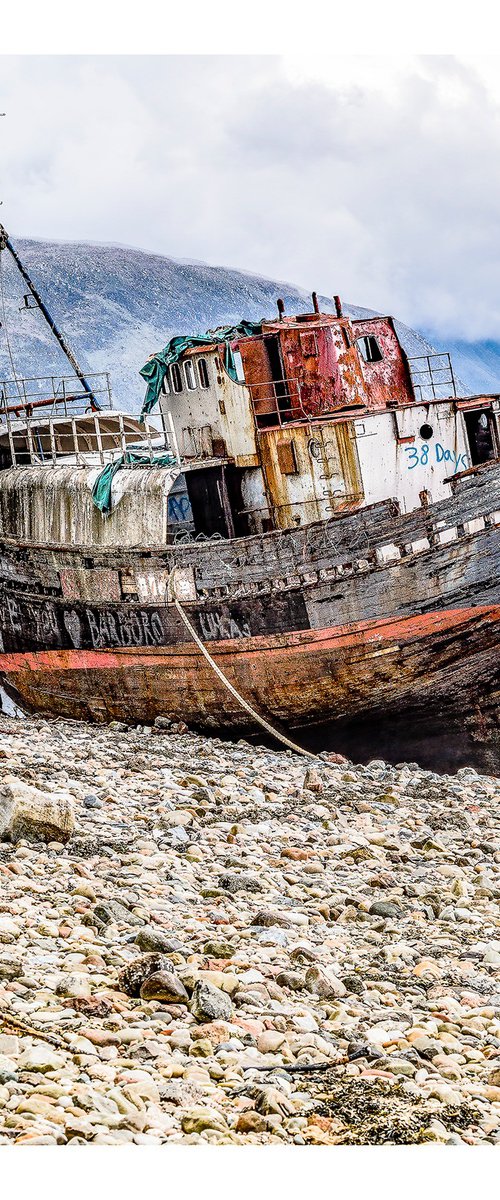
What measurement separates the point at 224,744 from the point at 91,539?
11.8ft

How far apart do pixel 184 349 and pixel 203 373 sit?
0.56 meters

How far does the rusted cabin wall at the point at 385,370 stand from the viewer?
55.3 feet

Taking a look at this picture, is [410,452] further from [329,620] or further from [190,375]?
[190,375]

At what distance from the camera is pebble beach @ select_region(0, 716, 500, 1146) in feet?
15.0

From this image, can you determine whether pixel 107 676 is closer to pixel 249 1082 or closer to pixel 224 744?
pixel 224 744

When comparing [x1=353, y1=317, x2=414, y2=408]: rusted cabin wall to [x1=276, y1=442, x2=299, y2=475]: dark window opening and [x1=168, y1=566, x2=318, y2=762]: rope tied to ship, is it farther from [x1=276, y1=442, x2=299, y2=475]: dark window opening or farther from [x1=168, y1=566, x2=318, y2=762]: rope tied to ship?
[x1=168, y1=566, x2=318, y2=762]: rope tied to ship

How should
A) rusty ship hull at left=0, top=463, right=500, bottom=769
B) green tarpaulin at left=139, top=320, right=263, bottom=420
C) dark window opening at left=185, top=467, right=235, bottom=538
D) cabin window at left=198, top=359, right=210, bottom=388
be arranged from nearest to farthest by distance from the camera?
rusty ship hull at left=0, top=463, right=500, bottom=769 < dark window opening at left=185, top=467, right=235, bottom=538 < green tarpaulin at left=139, top=320, right=263, bottom=420 < cabin window at left=198, top=359, right=210, bottom=388

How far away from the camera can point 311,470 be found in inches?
599

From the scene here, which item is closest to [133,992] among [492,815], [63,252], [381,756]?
[492,815]

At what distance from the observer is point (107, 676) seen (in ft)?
54.2

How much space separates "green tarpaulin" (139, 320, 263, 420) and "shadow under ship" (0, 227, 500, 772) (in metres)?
0.04

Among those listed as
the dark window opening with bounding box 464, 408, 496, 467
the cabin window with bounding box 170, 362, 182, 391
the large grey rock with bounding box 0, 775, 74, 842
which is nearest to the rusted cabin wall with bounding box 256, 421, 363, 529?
the cabin window with bounding box 170, 362, 182, 391

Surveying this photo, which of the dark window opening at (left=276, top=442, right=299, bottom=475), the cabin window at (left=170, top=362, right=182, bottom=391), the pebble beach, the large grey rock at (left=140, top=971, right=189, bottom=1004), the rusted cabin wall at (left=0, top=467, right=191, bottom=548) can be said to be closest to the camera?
the pebble beach

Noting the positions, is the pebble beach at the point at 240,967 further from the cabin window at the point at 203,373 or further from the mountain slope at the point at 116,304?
the mountain slope at the point at 116,304
